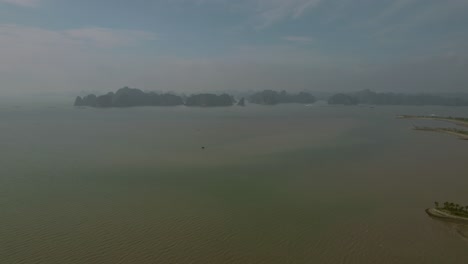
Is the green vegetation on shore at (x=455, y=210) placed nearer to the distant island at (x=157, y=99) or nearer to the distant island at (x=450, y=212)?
the distant island at (x=450, y=212)

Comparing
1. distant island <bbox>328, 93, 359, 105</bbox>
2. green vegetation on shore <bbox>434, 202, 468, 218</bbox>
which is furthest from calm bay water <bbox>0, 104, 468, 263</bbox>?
distant island <bbox>328, 93, 359, 105</bbox>

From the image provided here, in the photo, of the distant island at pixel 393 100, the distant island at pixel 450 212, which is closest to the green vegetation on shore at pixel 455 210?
the distant island at pixel 450 212

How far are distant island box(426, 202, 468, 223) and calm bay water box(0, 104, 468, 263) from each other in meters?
0.24

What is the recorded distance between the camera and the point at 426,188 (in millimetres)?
9633

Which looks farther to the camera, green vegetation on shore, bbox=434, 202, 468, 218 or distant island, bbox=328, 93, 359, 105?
distant island, bbox=328, 93, 359, 105

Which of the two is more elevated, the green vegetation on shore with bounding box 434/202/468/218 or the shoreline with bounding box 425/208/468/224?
the green vegetation on shore with bounding box 434/202/468/218

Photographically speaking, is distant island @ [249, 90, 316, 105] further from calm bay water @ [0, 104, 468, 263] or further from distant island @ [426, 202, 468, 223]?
distant island @ [426, 202, 468, 223]

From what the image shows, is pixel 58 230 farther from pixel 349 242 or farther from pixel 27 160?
pixel 27 160

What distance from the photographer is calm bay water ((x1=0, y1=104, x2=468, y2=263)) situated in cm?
568

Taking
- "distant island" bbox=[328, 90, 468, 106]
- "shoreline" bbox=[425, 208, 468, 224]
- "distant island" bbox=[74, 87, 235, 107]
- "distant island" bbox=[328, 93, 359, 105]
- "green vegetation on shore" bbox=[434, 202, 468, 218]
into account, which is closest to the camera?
"shoreline" bbox=[425, 208, 468, 224]

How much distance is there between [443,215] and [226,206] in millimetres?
4954

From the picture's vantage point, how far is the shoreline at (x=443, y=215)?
6929 mm

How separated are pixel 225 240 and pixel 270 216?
1503 mm

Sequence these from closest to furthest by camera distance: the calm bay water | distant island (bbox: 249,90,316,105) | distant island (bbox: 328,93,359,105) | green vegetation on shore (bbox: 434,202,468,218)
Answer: the calm bay water, green vegetation on shore (bbox: 434,202,468,218), distant island (bbox: 328,93,359,105), distant island (bbox: 249,90,316,105)
